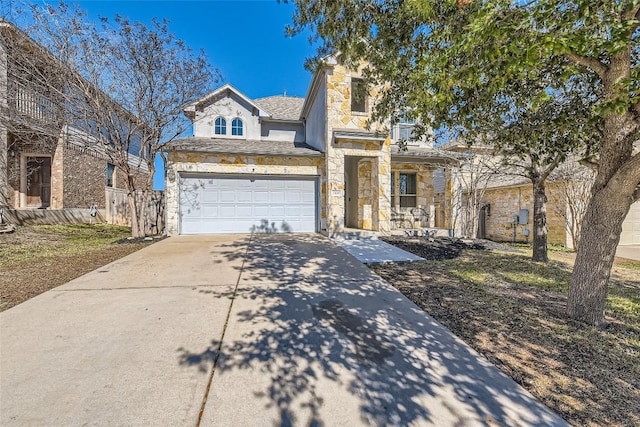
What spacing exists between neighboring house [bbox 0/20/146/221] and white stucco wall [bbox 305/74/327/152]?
767cm

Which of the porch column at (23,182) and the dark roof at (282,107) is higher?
the dark roof at (282,107)

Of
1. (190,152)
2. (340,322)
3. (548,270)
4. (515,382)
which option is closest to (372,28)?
(340,322)

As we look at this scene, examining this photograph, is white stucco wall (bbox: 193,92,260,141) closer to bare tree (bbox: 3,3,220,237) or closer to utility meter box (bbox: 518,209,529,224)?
bare tree (bbox: 3,3,220,237)

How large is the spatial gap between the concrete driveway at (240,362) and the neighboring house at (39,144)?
26.9 ft

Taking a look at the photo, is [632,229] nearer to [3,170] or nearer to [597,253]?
[597,253]

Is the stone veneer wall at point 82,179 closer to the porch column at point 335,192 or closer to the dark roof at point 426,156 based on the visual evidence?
the porch column at point 335,192

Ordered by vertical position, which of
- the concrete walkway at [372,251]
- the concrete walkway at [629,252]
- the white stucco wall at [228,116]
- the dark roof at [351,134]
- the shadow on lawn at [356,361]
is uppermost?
the white stucco wall at [228,116]

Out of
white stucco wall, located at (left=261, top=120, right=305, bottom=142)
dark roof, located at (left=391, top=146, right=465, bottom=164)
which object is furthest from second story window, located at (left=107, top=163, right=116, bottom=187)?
dark roof, located at (left=391, top=146, right=465, bottom=164)

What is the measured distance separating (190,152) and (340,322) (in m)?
9.51

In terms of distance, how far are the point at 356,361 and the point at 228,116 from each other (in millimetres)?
12849

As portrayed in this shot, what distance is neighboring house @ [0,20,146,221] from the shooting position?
346 inches

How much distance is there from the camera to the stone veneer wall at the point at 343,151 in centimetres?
1023

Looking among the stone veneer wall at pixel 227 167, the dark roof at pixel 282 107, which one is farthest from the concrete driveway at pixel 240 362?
the dark roof at pixel 282 107

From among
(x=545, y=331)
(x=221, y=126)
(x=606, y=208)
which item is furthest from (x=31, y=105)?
(x=606, y=208)
